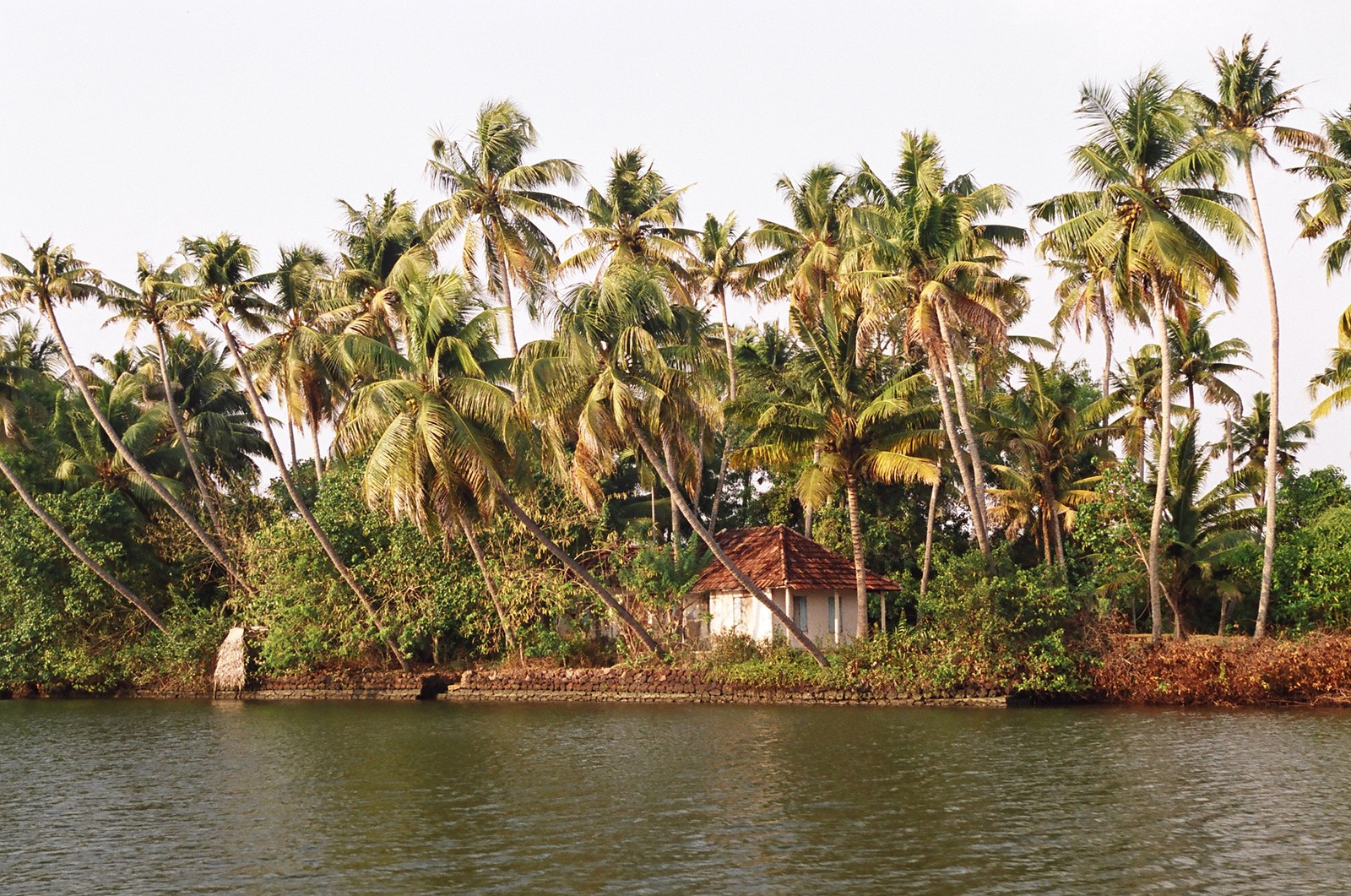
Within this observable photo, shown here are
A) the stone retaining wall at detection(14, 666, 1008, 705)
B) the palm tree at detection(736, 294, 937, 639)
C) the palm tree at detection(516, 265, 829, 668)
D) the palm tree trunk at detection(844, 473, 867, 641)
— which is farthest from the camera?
the palm tree trunk at detection(844, 473, 867, 641)

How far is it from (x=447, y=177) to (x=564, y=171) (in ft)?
11.4

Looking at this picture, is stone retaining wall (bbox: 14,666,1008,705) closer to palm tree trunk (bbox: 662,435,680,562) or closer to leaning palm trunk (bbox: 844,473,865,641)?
leaning palm trunk (bbox: 844,473,865,641)

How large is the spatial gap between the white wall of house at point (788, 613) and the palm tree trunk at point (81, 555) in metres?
16.4

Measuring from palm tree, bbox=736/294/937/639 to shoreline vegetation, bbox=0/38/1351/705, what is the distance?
11cm

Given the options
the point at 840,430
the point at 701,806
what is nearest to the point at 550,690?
the point at 840,430

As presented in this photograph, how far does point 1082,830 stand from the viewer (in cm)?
1394

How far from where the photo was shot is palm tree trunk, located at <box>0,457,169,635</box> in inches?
1331

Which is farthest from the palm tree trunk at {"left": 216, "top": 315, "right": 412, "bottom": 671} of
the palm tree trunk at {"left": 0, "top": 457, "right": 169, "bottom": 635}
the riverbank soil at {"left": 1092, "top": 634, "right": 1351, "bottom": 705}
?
the riverbank soil at {"left": 1092, "top": 634, "right": 1351, "bottom": 705}

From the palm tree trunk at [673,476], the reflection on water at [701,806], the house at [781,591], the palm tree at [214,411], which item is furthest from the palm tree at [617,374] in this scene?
the palm tree at [214,411]

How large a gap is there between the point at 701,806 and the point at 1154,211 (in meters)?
17.6

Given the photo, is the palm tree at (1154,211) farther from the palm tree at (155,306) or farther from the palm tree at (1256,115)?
the palm tree at (155,306)

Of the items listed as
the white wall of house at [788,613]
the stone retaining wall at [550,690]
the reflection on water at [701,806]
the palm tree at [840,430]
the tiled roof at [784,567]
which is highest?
the palm tree at [840,430]

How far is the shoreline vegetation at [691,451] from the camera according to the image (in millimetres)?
27297

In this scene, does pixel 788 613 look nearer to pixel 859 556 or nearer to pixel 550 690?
pixel 859 556
